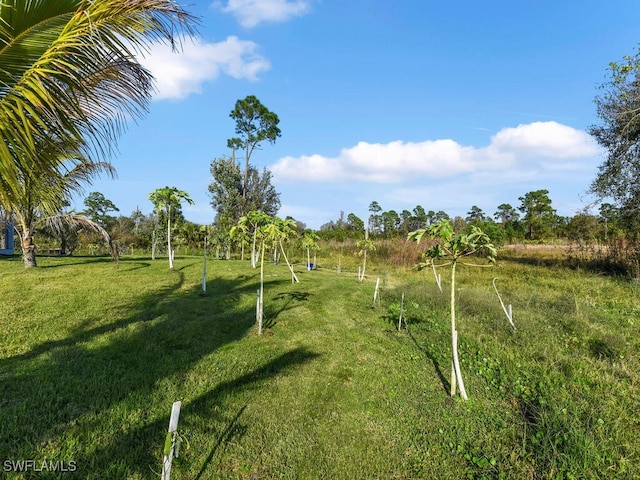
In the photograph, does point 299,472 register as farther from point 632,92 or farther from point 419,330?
point 632,92

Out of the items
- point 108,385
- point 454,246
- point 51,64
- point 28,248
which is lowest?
point 108,385

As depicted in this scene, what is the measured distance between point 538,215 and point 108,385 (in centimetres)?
5822

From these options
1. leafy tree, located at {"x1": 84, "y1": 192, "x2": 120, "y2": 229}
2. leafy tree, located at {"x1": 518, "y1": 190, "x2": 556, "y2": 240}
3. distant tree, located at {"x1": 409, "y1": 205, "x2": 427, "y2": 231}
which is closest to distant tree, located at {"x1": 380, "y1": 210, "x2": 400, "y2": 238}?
distant tree, located at {"x1": 409, "y1": 205, "x2": 427, "y2": 231}

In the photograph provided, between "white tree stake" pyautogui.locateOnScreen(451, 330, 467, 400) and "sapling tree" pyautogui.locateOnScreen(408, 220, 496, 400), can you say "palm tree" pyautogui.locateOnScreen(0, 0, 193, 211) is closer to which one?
"sapling tree" pyautogui.locateOnScreen(408, 220, 496, 400)

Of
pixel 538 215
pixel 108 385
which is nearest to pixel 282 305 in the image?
pixel 108 385

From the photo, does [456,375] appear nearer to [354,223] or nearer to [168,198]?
[168,198]

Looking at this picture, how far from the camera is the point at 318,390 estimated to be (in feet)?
15.3

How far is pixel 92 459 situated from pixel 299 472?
6.04ft

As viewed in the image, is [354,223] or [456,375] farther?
[354,223]

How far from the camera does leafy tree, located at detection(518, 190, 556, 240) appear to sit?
48062 millimetres

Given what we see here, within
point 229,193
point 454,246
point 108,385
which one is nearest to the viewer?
point 108,385

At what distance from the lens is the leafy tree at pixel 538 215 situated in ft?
158

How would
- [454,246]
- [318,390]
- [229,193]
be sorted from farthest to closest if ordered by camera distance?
[229,193] → [318,390] → [454,246]

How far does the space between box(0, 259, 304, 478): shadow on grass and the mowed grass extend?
0.8 inches
